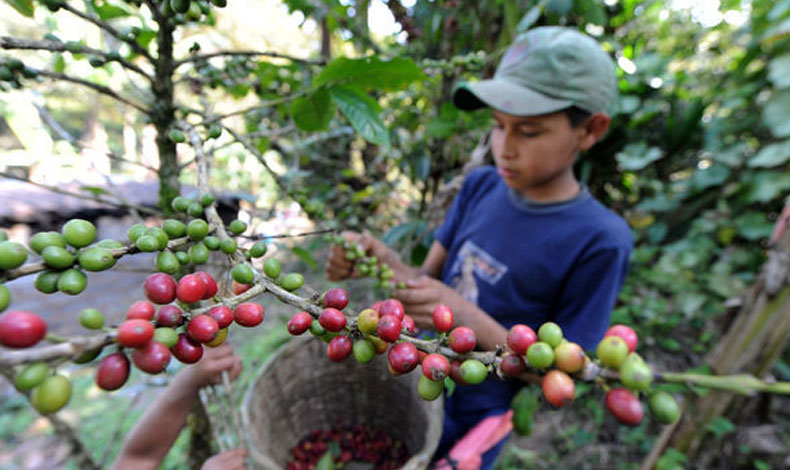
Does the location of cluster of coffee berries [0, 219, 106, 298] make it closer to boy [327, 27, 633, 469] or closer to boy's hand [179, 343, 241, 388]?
boy's hand [179, 343, 241, 388]

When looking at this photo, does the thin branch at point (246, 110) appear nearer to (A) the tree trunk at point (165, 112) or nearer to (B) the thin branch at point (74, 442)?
(A) the tree trunk at point (165, 112)

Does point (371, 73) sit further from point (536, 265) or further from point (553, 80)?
point (536, 265)

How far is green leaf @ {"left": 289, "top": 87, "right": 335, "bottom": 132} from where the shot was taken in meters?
0.92

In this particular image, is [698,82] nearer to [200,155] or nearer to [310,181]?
[310,181]

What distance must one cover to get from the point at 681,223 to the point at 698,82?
1130 millimetres

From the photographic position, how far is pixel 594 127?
4.60 ft

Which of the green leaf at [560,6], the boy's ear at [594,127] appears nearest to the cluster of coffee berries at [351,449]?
the boy's ear at [594,127]

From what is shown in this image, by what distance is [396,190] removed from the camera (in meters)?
2.48

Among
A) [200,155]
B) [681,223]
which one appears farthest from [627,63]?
[200,155]

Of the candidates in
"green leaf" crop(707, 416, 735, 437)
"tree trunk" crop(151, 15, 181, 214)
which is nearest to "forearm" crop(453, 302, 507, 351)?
"tree trunk" crop(151, 15, 181, 214)

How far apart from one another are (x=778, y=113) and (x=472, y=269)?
172cm

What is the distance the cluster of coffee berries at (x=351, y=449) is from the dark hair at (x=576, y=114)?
1.57 m

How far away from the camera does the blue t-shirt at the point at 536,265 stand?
132cm

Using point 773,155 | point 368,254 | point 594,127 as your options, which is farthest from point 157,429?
point 773,155
